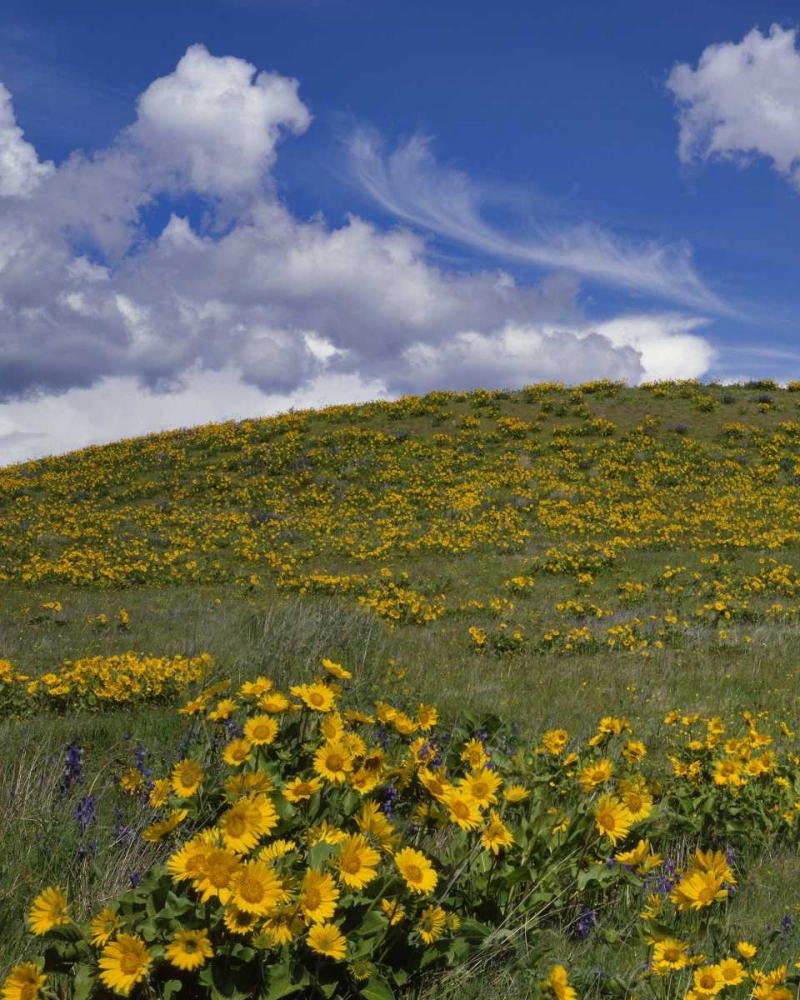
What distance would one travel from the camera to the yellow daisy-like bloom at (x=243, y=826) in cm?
216

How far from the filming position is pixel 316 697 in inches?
113

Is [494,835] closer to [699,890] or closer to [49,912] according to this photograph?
[699,890]

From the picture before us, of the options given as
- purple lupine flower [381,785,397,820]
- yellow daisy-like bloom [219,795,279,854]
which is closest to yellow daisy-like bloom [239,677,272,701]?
purple lupine flower [381,785,397,820]

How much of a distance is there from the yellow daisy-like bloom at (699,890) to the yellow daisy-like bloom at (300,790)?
126 centimetres

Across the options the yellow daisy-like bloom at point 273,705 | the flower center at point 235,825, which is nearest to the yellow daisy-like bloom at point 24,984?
the flower center at point 235,825

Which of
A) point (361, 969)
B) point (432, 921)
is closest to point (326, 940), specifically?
point (361, 969)

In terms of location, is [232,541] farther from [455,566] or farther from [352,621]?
[352,621]

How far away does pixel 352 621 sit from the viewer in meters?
9.92

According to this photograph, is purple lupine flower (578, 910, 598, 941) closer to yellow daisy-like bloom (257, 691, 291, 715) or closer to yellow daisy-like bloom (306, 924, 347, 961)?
yellow daisy-like bloom (306, 924, 347, 961)

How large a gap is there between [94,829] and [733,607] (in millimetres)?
11359

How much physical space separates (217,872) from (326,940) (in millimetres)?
396

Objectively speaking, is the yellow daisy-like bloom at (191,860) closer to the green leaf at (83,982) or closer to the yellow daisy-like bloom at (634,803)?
the green leaf at (83,982)

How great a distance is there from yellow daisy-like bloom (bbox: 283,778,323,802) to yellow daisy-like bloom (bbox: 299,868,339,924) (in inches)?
18.4

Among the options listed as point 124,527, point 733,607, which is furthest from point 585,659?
point 124,527
